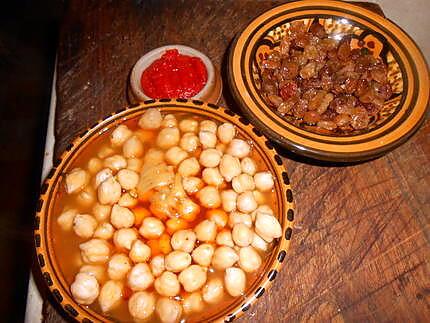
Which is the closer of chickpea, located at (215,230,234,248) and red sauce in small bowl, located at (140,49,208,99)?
chickpea, located at (215,230,234,248)

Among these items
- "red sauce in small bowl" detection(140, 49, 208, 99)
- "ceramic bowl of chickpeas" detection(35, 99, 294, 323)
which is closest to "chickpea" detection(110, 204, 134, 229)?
"ceramic bowl of chickpeas" detection(35, 99, 294, 323)

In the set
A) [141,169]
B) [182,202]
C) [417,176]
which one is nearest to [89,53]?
[141,169]

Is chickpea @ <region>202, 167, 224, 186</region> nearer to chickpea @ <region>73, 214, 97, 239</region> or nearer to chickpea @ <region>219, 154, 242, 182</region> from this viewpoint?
chickpea @ <region>219, 154, 242, 182</region>

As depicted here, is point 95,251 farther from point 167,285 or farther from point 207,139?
point 207,139

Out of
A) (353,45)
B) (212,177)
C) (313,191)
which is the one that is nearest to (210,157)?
(212,177)

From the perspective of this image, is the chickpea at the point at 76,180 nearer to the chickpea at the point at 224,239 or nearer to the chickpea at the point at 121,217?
the chickpea at the point at 121,217

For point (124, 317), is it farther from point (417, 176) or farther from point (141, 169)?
point (417, 176)
